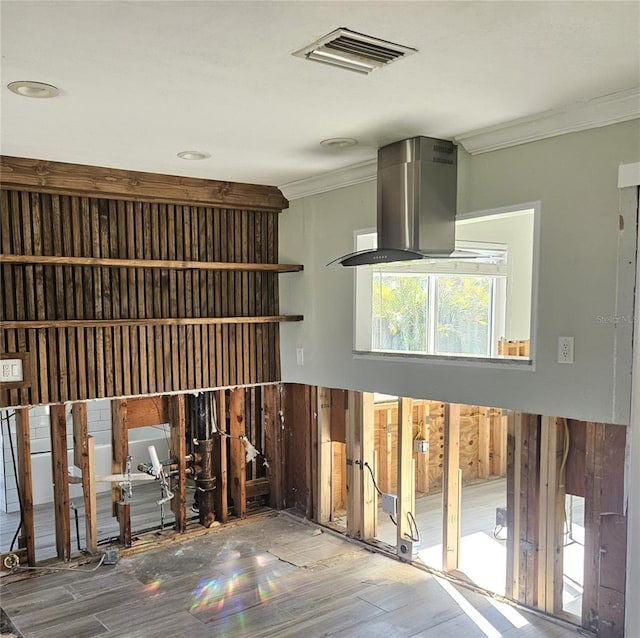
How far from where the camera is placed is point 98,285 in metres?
3.65

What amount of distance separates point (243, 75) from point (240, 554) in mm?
2986

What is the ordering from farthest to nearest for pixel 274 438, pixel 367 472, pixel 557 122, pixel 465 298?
pixel 465 298
pixel 274 438
pixel 367 472
pixel 557 122

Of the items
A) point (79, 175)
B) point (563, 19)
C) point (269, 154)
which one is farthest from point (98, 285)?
point (563, 19)

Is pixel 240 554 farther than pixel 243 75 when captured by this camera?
Yes

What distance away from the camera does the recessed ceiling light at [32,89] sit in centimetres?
214

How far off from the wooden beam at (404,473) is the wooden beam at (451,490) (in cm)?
27

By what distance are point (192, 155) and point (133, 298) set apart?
3.52ft

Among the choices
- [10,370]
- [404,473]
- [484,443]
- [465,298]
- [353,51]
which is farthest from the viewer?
[484,443]

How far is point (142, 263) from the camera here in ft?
11.9

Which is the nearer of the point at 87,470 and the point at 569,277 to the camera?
the point at 569,277

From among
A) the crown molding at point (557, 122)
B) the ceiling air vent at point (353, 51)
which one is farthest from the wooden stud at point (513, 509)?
the ceiling air vent at point (353, 51)

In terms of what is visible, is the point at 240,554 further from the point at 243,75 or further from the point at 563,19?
the point at 563,19

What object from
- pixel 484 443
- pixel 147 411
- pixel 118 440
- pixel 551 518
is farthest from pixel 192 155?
pixel 484 443

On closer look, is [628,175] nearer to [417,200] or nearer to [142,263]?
[417,200]
